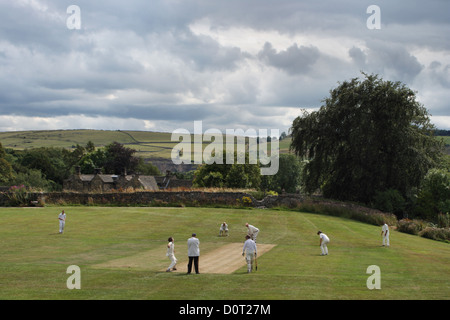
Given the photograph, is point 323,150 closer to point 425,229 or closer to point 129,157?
point 425,229

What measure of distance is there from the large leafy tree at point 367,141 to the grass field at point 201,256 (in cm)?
1105

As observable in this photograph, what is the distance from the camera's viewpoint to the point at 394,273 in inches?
800

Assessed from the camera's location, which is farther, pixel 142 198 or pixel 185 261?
pixel 142 198

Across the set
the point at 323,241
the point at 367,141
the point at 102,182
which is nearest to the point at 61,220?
the point at 323,241

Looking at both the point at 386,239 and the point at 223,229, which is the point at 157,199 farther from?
the point at 386,239

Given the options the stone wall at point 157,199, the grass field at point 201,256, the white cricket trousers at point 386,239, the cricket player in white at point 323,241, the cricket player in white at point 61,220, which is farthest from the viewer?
the stone wall at point 157,199

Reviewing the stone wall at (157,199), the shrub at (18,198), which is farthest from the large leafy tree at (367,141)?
the shrub at (18,198)

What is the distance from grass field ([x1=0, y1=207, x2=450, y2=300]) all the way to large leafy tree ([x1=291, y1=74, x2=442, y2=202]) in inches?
435

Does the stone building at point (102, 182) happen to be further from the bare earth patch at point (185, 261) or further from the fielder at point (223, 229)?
the bare earth patch at point (185, 261)

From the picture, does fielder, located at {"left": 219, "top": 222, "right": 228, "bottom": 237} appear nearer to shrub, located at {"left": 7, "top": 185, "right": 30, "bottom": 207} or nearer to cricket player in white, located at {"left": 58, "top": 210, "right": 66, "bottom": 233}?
cricket player in white, located at {"left": 58, "top": 210, "right": 66, "bottom": 233}

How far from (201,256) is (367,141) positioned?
101ft

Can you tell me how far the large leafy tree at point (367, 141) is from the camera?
49.3 m

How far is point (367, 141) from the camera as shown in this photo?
49.4 metres

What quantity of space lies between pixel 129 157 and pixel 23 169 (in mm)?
24914
